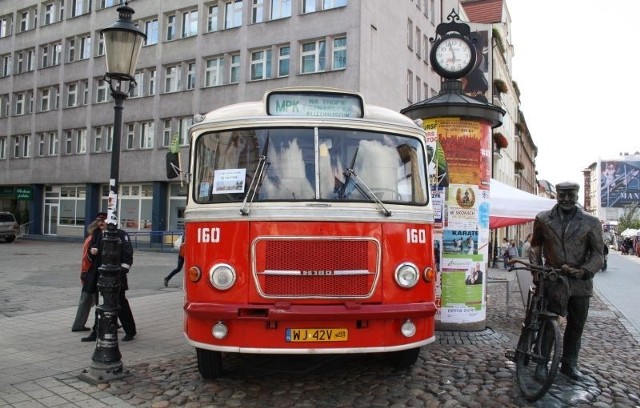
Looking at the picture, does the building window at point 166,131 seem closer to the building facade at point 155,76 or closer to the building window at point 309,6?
the building facade at point 155,76

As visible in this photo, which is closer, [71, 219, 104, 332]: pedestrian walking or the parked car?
[71, 219, 104, 332]: pedestrian walking

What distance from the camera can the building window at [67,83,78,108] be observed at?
1574 inches

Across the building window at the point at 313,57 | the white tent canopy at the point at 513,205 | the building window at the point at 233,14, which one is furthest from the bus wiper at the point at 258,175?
the building window at the point at 233,14

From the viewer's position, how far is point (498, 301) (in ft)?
44.9

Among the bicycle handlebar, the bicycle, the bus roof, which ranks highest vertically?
the bus roof

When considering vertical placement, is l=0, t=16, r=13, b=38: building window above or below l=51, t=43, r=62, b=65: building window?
above

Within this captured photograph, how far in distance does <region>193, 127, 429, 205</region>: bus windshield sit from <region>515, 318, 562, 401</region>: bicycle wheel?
173 centimetres

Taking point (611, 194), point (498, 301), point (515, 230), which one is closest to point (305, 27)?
point (498, 301)

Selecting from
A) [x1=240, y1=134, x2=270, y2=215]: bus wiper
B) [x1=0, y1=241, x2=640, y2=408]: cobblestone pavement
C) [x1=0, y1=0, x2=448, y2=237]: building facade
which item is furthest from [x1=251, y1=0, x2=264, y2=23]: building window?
[x1=240, y1=134, x2=270, y2=215]: bus wiper

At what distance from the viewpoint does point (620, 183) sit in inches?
4818

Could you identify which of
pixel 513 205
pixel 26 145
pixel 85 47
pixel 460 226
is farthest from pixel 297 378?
pixel 26 145

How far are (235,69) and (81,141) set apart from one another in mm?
13469

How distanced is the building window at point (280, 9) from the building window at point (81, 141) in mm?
16160

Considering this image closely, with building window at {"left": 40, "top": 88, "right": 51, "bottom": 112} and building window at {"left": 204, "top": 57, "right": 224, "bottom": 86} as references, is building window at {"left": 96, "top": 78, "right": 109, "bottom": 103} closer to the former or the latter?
building window at {"left": 40, "top": 88, "right": 51, "bottom": 112}
